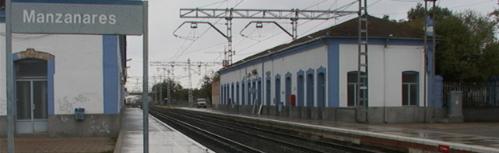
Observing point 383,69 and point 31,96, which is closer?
point 31,96

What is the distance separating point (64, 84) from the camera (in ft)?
75.5

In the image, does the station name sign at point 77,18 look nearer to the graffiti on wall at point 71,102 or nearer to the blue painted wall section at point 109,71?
the blue painted wall section at point 109,71

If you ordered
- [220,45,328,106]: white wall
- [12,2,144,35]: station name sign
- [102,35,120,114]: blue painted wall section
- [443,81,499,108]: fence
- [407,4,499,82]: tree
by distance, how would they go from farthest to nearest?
[220,45,328,106]: white wall → [443,81,499,108]: fence → [407,4,499,82]: tree → [102,35,120,114]: blue painted wall section → [12,2,144,35]: station name sign

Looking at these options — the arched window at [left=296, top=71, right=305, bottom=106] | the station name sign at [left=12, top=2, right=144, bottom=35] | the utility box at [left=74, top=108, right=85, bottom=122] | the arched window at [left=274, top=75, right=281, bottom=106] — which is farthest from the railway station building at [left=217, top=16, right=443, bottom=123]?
the station name sign at [left=12, top=2, right=144, bottom=35]

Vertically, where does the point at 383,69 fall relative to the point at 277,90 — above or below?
above

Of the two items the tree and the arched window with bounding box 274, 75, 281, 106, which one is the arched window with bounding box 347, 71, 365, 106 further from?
the arched window with bounding box 274, 75, 281, 106

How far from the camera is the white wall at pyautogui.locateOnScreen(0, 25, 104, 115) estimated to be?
2295 centimetres

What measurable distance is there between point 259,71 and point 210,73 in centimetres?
6900

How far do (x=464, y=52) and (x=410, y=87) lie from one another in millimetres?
3583

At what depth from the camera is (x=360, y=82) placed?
36.1m

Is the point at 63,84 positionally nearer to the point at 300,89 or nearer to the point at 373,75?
the point at 373,75

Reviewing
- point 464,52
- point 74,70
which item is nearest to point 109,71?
point 74,70

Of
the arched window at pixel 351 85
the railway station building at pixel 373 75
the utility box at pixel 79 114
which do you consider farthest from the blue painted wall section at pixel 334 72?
the utility box at pixel 79 114

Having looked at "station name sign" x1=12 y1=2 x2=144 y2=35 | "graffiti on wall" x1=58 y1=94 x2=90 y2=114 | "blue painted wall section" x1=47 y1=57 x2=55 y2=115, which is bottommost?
→ "graffiti on wall" x1=58 y1=94 x2=90 y2=114
